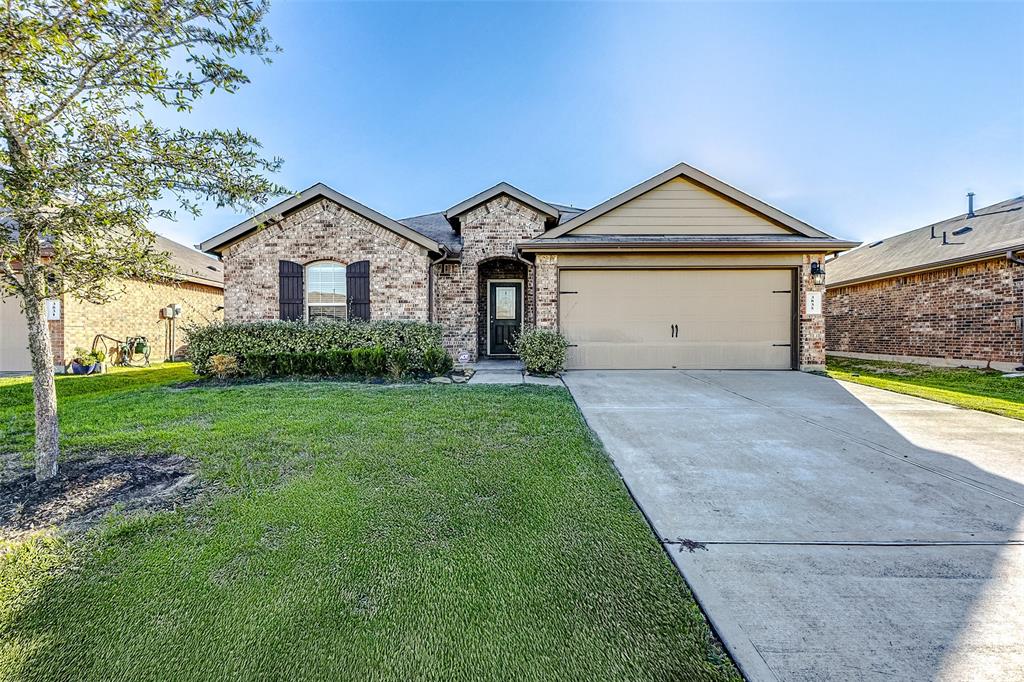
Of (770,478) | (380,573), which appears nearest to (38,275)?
(380,573)

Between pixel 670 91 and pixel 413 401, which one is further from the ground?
pixel 670 91

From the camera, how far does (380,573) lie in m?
2.13

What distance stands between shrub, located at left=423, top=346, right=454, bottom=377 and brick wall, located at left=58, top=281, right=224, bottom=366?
18.1 feet

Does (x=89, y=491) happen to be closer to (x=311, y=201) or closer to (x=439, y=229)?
(x=311, y=201)

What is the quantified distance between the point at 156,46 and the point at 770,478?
5922 mm

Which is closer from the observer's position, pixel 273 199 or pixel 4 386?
pixel 273 199

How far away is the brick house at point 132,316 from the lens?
10.1 m

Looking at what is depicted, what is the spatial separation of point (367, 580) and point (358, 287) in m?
8.63

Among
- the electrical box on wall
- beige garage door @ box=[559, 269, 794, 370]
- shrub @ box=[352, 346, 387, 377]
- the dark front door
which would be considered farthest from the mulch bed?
the electrical box on wall

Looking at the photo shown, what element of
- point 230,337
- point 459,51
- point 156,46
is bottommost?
point 230,337

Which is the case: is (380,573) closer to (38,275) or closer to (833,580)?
(833,580)

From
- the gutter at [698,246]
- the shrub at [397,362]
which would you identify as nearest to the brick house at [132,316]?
the shrub at [397,362]

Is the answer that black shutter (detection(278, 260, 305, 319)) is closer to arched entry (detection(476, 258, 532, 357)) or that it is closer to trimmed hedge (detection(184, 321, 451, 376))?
trimmed hedge (detection(184, 321, 451, 376))

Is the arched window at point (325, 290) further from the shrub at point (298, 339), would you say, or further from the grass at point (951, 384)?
the grass at point (951, 384)
